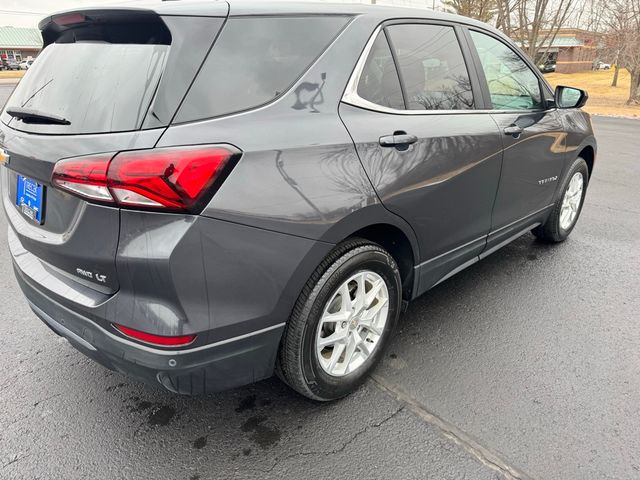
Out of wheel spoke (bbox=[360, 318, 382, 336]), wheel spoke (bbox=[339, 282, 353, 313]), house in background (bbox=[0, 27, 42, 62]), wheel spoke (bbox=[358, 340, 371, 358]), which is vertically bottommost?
house in background (bbox=[0, 27, 42, 62])

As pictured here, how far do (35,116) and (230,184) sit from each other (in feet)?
3.18

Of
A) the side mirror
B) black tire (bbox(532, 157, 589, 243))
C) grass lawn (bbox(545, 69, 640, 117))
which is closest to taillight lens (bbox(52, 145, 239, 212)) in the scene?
the side mirror

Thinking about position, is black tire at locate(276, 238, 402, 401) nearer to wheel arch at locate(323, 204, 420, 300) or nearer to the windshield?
wheel arch at locate(323, 204, 420, 300)

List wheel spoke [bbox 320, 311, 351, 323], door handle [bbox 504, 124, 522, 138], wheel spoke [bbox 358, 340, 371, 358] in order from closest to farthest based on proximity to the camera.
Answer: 1. wheel spoke [bbox 320, 311, 351, 323]
2. wheel spoke [bbox 358, 340, 371, 358]
3. door handle [bbox 504, 124, 522, 138]

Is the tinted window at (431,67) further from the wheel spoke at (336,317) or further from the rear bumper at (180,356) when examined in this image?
the rear bumper at (180,356)

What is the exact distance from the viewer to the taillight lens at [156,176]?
1.61 meters

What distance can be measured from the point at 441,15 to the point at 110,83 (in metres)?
2.04

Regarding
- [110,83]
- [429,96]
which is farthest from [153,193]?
[429,96]

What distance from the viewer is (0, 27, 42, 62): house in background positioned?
70.3 m

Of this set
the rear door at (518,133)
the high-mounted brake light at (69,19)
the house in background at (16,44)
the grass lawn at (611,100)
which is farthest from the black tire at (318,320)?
the house in background at (16,44)

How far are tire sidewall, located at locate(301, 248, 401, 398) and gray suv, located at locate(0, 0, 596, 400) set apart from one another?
0.04ft

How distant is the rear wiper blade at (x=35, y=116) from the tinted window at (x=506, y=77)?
247cm

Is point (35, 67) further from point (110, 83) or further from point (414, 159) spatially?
point (414, 159)

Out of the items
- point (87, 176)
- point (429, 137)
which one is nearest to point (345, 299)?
point (429, 137)
